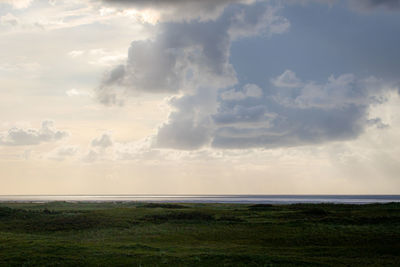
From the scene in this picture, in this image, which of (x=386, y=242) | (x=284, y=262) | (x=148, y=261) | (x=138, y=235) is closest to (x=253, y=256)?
(x=284, y=262)

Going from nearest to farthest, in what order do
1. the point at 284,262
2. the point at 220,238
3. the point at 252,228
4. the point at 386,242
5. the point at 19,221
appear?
the point at 284,262, the point at 386,242, the point at 220,238, the point at 252,228, the point at 19,221

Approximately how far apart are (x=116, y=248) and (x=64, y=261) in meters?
7.35

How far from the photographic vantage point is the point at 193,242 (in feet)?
147

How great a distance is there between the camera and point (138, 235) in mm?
50375

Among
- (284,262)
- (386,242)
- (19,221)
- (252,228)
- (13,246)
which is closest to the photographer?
(284,262)

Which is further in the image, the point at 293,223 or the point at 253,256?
the point at 293,223

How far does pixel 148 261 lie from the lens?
3180cm

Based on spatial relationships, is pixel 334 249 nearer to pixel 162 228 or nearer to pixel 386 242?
pixel 386 242

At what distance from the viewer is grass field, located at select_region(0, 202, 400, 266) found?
3206cm

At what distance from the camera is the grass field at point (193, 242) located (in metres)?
32.1

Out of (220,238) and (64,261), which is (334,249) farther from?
(64,261)

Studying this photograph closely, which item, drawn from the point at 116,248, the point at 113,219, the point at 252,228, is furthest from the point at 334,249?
the point at 113,219

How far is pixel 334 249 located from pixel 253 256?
36.2 feet

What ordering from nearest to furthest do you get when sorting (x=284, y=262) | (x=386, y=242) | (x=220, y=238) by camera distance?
(x=284, y=262), (x=386, y=242), (x=220, y=238)
